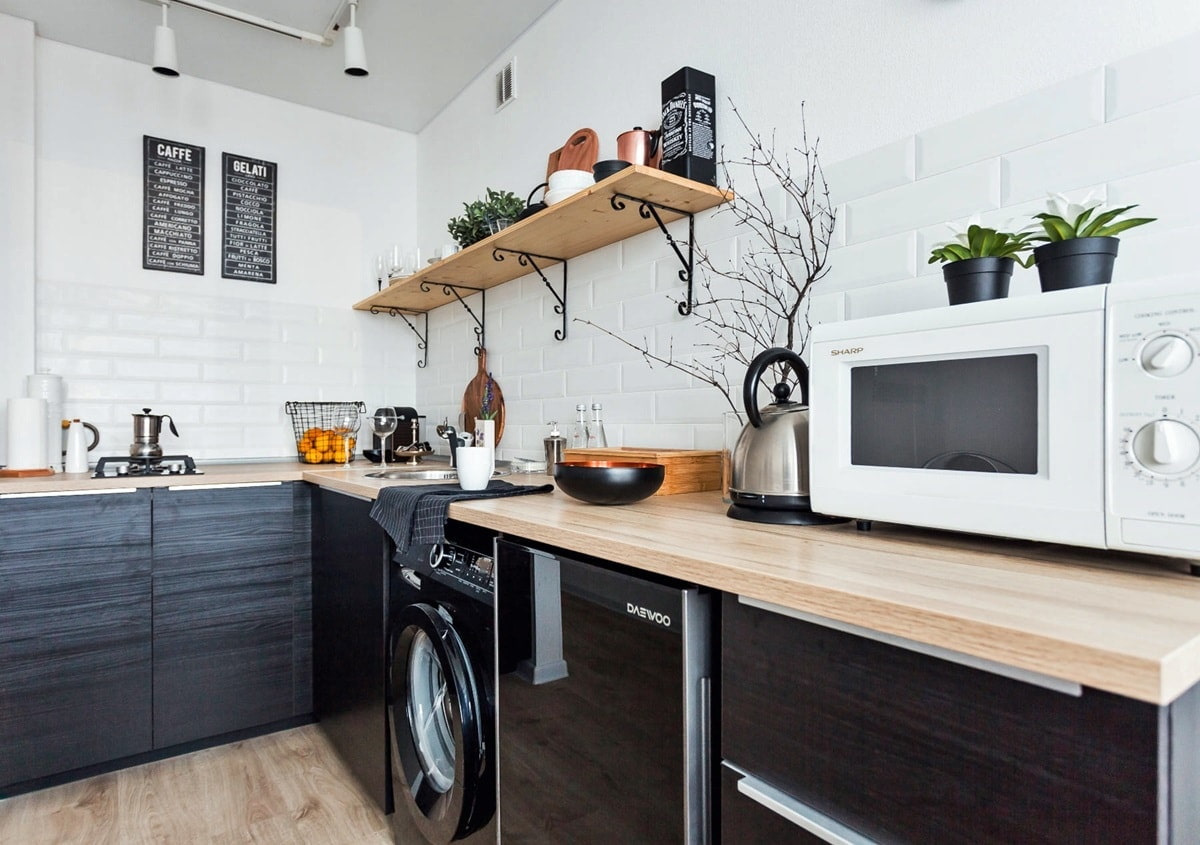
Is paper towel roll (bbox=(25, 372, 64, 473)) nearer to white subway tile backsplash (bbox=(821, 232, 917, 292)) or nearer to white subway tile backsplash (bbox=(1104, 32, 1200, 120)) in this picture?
white subway tile backsplash (bbox=(821, 232, 917, 292))

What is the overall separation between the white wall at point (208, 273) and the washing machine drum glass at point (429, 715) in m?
1.84

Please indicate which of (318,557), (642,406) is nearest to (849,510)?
(642,406)

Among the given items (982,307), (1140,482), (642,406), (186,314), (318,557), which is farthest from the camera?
(186,314)

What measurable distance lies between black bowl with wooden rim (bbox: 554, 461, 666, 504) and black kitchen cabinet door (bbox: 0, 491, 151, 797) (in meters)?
1.63

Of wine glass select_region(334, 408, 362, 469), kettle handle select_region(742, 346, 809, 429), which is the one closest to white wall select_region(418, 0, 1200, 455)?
kettle handle select_region(742, 346, 809, 429)

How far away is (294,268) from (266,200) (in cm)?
31

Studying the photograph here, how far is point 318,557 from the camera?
236cm

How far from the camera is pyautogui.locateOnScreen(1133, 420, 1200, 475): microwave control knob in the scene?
2.18ft

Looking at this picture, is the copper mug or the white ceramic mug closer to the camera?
the white ceramic mug

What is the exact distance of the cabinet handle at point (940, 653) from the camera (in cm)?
51

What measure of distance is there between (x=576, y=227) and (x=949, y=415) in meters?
1.27

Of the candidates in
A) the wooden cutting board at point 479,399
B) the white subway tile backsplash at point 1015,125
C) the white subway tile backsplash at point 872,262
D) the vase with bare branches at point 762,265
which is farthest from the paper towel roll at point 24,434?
the white subway tile backsplash at point 1015,125

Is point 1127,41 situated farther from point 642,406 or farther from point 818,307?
point 642,406

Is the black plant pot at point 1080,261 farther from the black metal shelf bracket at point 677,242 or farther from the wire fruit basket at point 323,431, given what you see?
the wire fruit basket at point 323,431
